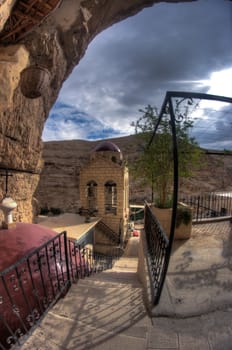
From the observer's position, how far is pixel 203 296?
2193 millimetres

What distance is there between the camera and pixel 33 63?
596 centimetres

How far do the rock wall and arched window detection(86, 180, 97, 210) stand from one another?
161 inches

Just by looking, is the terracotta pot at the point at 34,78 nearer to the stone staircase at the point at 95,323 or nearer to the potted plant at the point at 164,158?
the potted plant at the point at 164,158

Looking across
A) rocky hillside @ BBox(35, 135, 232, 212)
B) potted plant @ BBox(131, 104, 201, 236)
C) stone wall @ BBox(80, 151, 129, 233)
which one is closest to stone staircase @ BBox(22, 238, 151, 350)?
potted plant @ BBox(131, 104, 201, 236)

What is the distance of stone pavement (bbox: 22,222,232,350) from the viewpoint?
1558 mm

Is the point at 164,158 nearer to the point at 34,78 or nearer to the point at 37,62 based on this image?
the point at 34,78

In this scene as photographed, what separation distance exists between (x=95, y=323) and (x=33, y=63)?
7.29m

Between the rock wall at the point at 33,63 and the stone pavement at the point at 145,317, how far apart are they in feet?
17.8

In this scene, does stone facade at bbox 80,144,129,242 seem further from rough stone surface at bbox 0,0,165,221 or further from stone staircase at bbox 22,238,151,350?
stone staircase at bbox 22,238,151,350

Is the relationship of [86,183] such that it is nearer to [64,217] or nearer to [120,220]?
[64,217]

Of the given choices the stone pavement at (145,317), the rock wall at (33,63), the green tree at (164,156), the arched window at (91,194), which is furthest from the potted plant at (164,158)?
the arched window at (91,194)

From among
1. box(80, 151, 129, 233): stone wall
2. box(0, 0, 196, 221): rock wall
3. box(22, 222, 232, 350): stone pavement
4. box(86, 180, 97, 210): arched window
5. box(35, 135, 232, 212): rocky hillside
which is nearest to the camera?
box(22, 222, 232, 350): stone pavement

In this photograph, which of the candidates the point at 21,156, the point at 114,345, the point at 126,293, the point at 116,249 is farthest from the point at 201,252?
the point at 116,249

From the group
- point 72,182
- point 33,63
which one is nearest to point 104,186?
point 33,63
